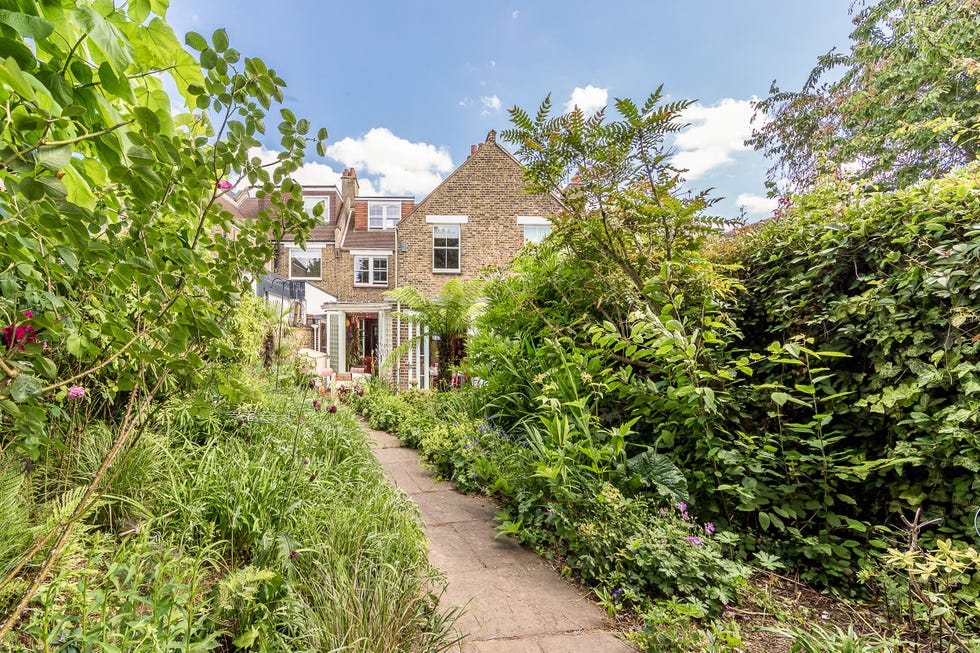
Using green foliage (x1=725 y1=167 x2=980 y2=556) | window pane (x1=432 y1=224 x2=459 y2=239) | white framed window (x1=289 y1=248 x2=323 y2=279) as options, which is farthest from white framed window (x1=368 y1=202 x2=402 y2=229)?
green foliage (x1=725 y1=167 x2=980 y2=556)

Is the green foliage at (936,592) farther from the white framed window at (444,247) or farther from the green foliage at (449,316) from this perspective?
the white framed window at (444,247)

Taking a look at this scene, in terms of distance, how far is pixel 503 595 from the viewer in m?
2.02

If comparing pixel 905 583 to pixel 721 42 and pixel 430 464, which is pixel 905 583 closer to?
pixel 430 464

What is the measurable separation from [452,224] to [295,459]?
1090 cm

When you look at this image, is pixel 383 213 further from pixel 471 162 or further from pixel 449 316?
pixel 449 316

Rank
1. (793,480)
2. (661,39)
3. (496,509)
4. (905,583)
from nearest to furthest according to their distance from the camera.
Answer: (905,583) → (793,480) → (496,509) → (661,39)

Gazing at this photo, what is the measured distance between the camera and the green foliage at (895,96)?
6.40 meters

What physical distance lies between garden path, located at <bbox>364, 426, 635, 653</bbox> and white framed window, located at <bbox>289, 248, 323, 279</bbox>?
15.5 metres

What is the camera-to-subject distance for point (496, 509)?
307 centimetres

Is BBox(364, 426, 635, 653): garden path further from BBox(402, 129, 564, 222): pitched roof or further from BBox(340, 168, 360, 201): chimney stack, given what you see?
BBox(340, 168, 360, 201): chimney stack

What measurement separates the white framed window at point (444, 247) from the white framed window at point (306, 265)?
249 inches

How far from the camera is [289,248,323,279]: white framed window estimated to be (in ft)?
54.7

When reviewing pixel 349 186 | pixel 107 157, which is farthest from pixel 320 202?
pixel 349 186

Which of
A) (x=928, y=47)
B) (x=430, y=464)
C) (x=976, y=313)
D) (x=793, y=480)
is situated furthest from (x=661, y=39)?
(x=928, y=47)
